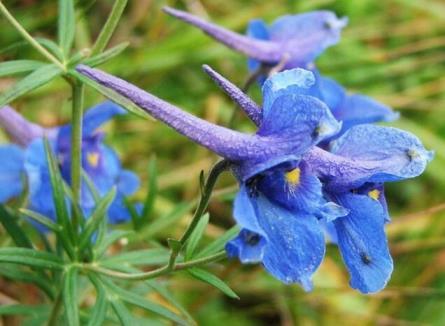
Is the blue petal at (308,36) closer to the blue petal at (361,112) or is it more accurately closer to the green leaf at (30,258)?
the blue petal at (361,112)

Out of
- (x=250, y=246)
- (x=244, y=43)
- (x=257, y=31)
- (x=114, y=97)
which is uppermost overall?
(x=257, y=31)

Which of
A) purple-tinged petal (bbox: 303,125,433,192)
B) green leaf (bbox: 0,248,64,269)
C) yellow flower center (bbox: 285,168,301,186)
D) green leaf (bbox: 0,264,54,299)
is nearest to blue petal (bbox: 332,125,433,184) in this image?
purple-tinged petal (bbox: 303,125,433,192)

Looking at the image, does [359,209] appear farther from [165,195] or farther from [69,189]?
[165,195]

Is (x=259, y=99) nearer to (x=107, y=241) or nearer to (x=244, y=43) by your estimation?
(x=244, y=43)

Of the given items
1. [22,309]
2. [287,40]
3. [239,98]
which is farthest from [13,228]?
[287,40]

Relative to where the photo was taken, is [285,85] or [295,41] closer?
[285,85]

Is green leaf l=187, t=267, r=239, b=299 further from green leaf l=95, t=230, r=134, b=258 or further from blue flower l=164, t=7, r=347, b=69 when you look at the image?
blue flower l=164, t=7, r=347, b=69
